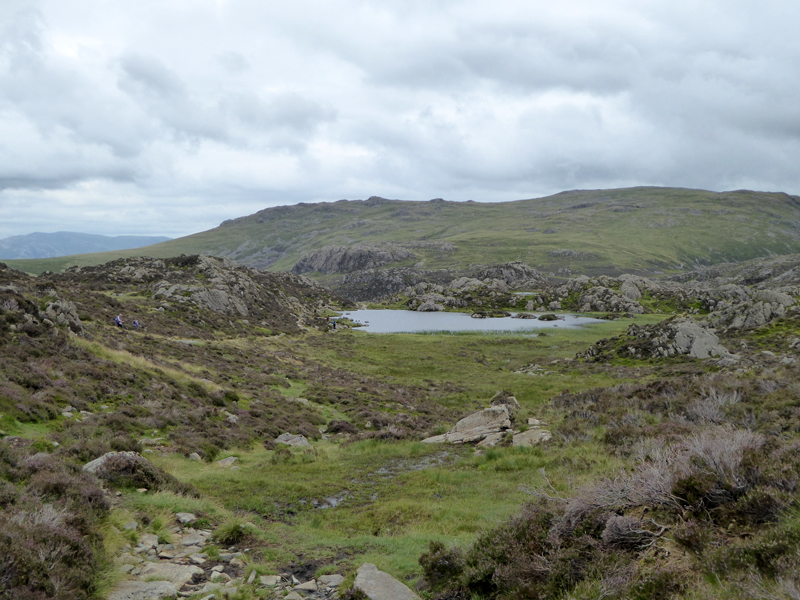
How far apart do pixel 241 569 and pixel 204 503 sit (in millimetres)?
3391

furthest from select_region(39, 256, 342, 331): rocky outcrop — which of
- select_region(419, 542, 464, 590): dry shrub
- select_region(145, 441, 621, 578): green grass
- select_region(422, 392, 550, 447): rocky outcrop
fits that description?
select_region(419, 542, 464, 590): dry shrub

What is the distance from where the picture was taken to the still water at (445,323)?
9850cm

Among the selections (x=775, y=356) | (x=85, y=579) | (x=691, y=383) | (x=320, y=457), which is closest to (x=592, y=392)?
(x=691, y=383)

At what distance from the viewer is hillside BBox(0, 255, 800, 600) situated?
559 cm

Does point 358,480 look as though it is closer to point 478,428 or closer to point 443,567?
point 478,428

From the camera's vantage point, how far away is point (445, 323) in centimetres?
10919

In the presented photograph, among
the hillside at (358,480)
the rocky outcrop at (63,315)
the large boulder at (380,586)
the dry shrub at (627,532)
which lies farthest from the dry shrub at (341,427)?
the dry shrub at (627,532)

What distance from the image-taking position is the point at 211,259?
10025cm

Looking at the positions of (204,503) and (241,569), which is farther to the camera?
(204,503)

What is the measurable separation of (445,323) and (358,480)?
94.3 m

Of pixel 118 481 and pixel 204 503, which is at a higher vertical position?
pixel 118 481

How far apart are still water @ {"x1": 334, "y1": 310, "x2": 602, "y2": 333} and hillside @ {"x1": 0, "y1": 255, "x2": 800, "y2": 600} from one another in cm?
5761

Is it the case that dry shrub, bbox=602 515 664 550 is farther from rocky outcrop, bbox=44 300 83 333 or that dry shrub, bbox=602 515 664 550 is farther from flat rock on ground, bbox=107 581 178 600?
rocky outcrop, bbox=44 300 83 333

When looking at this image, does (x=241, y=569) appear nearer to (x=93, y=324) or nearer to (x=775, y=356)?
(x=93, y=324)
